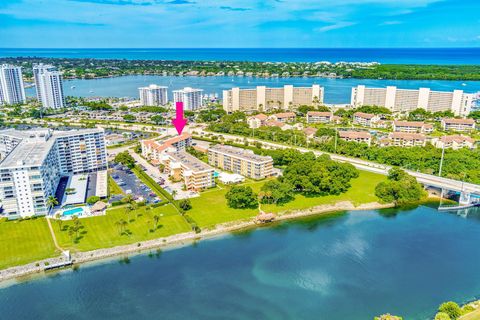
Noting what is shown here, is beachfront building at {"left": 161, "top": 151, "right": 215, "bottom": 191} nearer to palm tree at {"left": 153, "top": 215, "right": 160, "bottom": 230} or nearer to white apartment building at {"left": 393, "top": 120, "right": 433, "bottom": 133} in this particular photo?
palm tree at {"left": 153, "top": 215, "right": 160, "bottom": 230}

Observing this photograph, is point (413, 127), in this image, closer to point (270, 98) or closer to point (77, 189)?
point (270, 98)

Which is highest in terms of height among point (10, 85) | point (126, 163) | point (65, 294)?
point (10, 85)

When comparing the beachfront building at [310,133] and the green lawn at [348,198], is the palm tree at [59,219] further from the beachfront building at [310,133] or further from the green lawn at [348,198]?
the beachfront building at [310,133]

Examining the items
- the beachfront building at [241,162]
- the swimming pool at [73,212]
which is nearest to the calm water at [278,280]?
the swimming pool at [73,212]

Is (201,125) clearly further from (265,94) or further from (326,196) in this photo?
(326,196)

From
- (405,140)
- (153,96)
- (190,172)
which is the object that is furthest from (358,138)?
(153,96)

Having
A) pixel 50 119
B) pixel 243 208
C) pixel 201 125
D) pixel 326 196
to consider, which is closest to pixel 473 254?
pixel 326 196

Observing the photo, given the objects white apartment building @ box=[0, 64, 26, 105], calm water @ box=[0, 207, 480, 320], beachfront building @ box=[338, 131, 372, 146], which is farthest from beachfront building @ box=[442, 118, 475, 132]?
white apartment building @ box=[0, 64, 26, 105]
